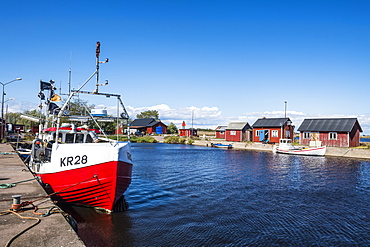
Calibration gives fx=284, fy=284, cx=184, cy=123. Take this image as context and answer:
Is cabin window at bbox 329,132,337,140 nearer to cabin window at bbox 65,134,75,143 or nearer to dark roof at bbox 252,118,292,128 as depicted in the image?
dark roof at bbox 252,118,292,128

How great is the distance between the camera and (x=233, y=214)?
1270 cm

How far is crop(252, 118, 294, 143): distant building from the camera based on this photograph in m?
50.7

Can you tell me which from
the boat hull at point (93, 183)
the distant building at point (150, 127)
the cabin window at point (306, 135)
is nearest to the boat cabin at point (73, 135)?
the boat hull at point (93, 183)

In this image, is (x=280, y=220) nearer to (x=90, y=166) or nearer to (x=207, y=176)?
(x=90, y=166)

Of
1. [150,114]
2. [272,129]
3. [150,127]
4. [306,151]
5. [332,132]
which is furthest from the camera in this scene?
[150,114]

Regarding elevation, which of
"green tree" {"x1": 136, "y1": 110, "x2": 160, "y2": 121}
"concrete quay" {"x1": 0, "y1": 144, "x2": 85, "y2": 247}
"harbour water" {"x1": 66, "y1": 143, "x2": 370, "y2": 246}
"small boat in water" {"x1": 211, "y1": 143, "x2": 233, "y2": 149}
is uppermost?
"green tree" {"x1": 136, "y1": 110, "x2": 160, "y2": 121}

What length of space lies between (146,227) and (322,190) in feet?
40.8

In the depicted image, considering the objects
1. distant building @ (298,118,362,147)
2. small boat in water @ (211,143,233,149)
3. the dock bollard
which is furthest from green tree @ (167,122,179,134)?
the dock bollard

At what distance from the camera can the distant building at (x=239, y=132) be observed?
57.3 metres

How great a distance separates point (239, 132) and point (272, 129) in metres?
7.47

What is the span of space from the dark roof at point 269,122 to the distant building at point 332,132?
346 cm

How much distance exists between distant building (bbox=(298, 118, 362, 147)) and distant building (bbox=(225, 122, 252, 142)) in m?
11.5

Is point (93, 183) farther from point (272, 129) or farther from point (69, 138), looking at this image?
point (272, 129)

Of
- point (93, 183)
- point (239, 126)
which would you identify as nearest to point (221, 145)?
point (239, 126)
